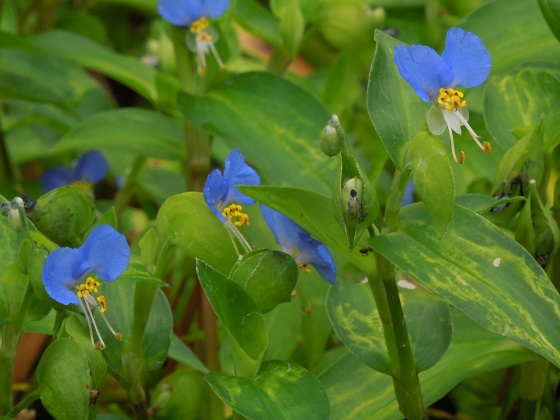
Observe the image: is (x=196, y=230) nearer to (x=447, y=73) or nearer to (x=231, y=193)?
(x=231, y=193)

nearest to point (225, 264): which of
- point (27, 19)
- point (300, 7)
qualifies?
point (300, 7)

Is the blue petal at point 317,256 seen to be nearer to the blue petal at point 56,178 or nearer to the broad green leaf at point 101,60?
the broad green leaf at point 101,60

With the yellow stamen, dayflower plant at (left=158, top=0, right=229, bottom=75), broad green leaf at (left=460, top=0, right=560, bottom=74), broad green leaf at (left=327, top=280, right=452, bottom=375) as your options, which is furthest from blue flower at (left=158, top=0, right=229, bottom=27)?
the yellow stamen

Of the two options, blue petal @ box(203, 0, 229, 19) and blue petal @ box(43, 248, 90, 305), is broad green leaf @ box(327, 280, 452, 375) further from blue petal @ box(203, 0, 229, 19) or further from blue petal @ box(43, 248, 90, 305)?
blue petal @ box(203, 0, 229, 19)

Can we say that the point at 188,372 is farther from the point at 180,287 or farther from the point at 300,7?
the point at 300,7

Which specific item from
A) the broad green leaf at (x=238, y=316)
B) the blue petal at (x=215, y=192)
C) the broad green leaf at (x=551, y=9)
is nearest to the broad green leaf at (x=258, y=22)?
the broad green leaf at (x=551, y=9)
